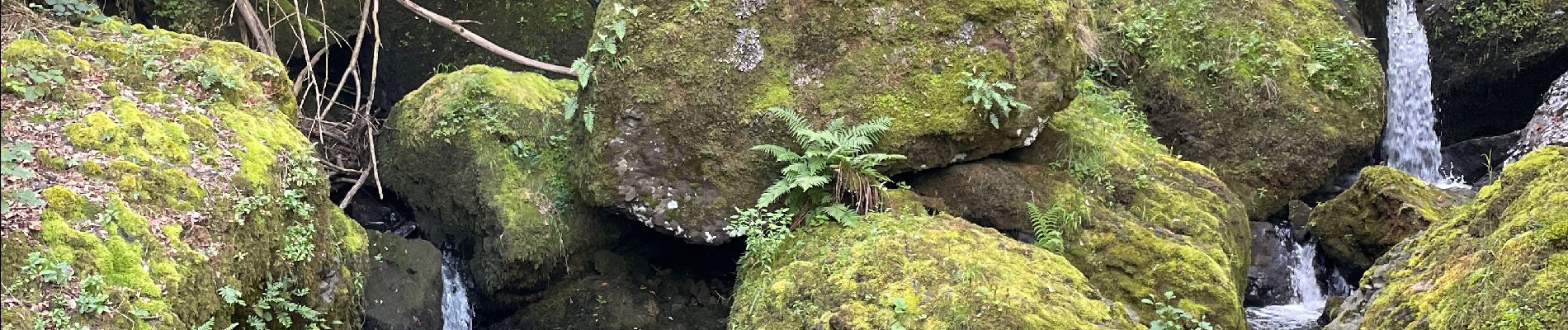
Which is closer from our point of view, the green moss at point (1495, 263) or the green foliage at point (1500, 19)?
the green moss at point (1495, 263)

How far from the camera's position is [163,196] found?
18.6 ft

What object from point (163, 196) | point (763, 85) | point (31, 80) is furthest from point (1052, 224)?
point (31, 80)

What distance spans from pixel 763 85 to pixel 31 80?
417cm

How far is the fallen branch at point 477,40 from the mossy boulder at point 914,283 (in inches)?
169

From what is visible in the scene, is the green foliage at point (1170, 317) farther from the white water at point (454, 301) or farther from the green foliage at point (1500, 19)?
the green foliage at point (1500, 19)

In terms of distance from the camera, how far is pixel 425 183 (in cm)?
893

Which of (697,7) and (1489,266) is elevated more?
(697,7)

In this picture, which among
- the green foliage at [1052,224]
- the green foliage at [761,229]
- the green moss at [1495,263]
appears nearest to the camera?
the green moss at [1495,263]

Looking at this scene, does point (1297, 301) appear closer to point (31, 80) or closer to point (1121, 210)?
point (1121, 210)

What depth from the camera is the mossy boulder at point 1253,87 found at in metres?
10.1

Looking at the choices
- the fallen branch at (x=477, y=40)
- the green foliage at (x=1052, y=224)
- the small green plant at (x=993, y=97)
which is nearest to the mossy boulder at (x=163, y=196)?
the fallen branch at (x=477, y=40)

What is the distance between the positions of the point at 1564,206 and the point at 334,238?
21.1 feet

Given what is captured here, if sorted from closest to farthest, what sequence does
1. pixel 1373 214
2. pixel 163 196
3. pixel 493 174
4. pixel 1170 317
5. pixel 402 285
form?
1. pixel 163 196
2. pixel 1170 317
3. pixel 402 285
4. pixel 493 174
5. pixel 1373 214

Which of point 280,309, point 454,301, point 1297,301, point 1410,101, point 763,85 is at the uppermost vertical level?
point 1410,101
